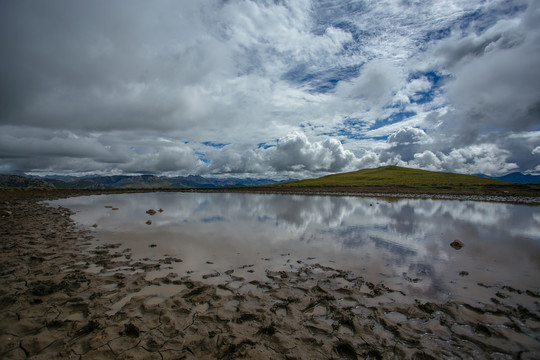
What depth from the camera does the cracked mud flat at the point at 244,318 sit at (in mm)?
5715

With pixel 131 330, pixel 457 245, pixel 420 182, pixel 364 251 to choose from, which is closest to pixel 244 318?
pixel 131 330

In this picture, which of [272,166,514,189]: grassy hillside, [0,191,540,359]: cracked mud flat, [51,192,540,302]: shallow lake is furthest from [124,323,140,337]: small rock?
[272,166,514,189]: grassy hillside

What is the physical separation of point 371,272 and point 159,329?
8678mm

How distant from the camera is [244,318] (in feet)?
23.2

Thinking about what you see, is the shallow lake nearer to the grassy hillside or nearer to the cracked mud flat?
the cracked mud flat

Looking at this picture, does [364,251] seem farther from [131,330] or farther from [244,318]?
[131,330]

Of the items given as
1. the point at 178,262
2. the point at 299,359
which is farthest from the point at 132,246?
the point at 299,359

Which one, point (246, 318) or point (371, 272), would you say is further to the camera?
point (371, 272)

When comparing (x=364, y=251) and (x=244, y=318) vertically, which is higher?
(x=364, y=251)

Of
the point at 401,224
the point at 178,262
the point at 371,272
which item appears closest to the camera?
the point at 371,272

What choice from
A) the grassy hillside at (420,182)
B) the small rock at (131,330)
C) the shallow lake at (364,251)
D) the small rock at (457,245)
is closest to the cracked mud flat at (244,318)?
the small rock at (131,330)

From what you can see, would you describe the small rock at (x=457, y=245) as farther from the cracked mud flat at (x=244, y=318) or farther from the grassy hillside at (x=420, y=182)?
the grassy hillside at (x=420, y=182)

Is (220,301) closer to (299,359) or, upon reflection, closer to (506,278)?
(299,359)

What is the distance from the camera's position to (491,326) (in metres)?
6.77
